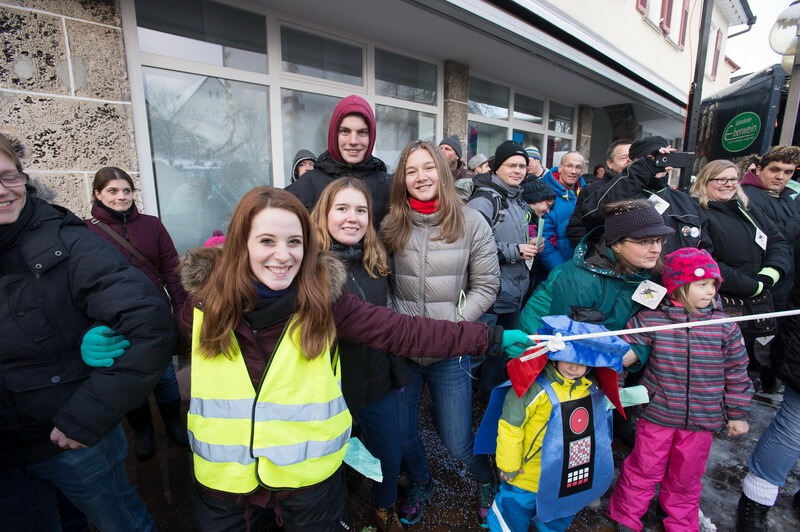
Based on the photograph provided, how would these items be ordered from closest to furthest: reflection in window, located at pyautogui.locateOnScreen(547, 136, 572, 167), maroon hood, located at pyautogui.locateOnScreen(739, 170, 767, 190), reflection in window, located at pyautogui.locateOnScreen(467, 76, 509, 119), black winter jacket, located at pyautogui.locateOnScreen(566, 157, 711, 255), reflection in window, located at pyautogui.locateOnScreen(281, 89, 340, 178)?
1. black winter jacket, located at pyautogui.locateOnScreen(566, 157, 711, 255)
2. maroon hood, located at pyautogui.locateOnScreen(739, 170, 767, 190)
3. reflection in window, located at pyautogui.locateOnScreen(281, 89, 340, 178)
4. reflection in window, located at pyautogui.locateOnScreen(467, 76, 509, 119)
5. reflection in window, located at pyautogui.locateOnScreen(547, 136, 572, 167)

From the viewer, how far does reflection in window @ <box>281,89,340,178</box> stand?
175 inches

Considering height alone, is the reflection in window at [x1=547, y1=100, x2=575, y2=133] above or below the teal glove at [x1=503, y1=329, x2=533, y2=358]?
above

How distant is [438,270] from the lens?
200cm

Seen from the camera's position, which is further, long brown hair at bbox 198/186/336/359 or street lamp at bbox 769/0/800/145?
street lamp at bbox 769/0/800/145

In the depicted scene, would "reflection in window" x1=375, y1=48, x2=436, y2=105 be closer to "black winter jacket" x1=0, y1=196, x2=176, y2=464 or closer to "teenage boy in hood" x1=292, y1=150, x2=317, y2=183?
"teenage boy in hood" x1=292, y1=150, x2=317, y2=183

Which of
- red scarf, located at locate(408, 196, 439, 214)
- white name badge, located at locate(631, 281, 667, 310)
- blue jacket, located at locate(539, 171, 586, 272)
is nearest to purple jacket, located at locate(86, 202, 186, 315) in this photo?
red scarf, located at locate(408, 196, 439, 214)

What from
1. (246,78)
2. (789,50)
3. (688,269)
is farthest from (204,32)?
(789,50)

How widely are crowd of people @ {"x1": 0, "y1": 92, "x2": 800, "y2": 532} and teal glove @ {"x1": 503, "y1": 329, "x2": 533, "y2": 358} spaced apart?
13 millimetres

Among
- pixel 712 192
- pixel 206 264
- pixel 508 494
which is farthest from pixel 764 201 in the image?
pixel 206 264

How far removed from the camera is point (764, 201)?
10.4ft

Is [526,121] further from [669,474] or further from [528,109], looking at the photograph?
[669,474]

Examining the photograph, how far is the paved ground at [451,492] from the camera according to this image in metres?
2.13

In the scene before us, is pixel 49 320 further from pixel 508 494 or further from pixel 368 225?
pixel 508 494

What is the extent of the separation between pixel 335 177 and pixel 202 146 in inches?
95.4
